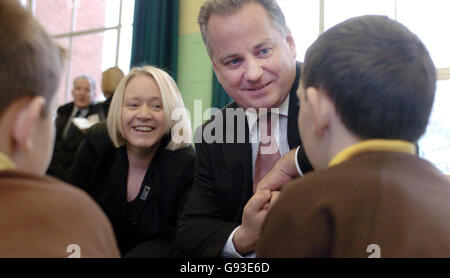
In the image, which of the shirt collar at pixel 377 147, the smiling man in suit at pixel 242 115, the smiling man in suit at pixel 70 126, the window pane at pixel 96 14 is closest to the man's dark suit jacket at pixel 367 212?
the shirt collar at pixel 377 147

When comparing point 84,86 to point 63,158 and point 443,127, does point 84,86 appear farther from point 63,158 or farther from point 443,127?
point 443,127

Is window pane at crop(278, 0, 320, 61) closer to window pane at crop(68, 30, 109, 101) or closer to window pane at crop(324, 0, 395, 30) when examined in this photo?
window pane at crop(324, 0, 395, 30)

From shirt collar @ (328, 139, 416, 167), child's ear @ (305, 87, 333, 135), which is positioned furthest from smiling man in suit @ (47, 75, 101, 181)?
shirt collar @ (328, 139, 416, 167)

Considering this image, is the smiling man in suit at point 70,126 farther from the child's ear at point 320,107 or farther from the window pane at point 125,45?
the child's ear at point 320,107

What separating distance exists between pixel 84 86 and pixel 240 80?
11.1 ft

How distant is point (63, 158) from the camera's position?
3.89m

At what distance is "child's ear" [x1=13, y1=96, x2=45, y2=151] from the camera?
851 millimetres

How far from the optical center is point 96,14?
22.8 feet

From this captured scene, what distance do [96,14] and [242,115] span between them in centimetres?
592

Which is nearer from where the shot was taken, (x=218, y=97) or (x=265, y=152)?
(x=265, y=152)

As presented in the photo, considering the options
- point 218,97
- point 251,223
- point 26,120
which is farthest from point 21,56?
point 218,97

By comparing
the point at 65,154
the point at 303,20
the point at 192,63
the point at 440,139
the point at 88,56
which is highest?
the point at 303,20

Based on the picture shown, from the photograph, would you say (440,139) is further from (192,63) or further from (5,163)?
(5,163)
